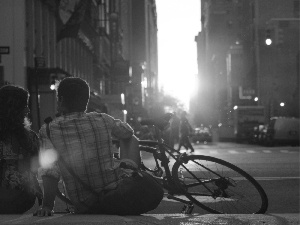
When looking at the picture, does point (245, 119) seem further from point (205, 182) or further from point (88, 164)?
point (88, 164)

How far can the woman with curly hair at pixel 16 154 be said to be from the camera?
20.8ft

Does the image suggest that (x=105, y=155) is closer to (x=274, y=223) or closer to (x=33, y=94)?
(x=274, y=223)

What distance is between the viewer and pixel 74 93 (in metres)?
6.06

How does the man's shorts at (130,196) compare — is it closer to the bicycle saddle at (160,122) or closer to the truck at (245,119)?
the bicycle saddle at (160,122)

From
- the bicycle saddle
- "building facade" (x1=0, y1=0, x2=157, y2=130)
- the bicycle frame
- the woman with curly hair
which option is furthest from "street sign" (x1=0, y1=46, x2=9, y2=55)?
the woman with curly hair

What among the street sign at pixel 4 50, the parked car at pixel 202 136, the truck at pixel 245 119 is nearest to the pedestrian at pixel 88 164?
the street sign at pixel 4 50

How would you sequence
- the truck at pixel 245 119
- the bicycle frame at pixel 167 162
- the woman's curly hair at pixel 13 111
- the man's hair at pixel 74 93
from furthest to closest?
1. the truck at pixel 245 119
2. the bicycle frame at pixel 167 162
3. the woman's curly hair at pixel 13 111
4. the man's hair at pixel 74 93

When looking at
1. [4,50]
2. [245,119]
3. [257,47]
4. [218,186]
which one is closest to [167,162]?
[218,186]

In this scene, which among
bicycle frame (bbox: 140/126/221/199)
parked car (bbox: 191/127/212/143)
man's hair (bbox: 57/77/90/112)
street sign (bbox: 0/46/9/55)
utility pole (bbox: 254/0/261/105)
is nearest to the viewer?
man's hair (bbox: 57/77/90/112)

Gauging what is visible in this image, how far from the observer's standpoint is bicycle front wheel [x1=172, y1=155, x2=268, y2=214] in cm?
772

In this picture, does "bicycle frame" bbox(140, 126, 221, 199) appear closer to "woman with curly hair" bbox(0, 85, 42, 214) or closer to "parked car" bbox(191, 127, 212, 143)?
"woman with curly hair" bbox(0, 85, 42, 214)

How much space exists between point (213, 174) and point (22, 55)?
24.4 m

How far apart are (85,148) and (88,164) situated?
0.13 m

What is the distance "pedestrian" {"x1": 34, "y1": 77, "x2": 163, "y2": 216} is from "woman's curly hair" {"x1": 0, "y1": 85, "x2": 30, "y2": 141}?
1.12ft
